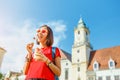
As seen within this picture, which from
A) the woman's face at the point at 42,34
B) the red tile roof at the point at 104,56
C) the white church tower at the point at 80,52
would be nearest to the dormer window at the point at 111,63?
the red tile roof at the point at 104,56

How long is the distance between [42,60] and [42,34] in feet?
1.81

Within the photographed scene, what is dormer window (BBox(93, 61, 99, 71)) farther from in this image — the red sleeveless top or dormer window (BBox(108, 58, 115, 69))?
the red sleeveless top

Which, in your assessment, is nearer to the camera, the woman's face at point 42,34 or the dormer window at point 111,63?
the woman's face at point 42,34

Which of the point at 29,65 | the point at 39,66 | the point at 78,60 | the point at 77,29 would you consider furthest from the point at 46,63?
the point at 77,29

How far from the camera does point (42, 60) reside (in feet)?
9.41

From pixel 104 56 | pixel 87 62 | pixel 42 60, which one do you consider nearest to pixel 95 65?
pixel 87 62

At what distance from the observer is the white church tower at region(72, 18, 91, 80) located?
116 feet

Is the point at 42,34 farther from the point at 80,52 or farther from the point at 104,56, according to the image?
the point at 80,52

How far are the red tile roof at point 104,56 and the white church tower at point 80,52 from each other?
47.3 inches

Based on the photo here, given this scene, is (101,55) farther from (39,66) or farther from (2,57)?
(39,66)

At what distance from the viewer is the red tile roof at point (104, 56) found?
112 feet

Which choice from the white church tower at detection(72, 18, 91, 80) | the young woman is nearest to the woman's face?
the young woman

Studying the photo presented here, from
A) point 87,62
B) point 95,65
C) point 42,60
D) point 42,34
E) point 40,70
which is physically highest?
point 87,62

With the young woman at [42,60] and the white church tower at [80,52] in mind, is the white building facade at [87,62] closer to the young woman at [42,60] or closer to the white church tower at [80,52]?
the white church tower at [80,52]
